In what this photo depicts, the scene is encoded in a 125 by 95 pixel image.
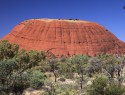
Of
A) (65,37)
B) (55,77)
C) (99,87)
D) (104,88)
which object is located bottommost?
(55,77)

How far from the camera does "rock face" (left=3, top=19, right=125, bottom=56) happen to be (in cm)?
11481

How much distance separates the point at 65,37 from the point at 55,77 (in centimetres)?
6800

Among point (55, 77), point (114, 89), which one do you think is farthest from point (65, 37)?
point (114, 89)

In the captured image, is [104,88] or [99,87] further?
[104,88]

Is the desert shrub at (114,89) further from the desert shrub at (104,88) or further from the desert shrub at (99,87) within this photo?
the desert shrub at (99,87)

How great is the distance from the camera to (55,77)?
173 ft

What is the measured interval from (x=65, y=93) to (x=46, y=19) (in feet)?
342

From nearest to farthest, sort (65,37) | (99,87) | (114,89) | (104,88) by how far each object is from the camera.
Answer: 1. (114,89)
2. (99,87)
3. (104,88)
4. (65,37)

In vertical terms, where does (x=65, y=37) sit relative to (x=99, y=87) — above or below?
above

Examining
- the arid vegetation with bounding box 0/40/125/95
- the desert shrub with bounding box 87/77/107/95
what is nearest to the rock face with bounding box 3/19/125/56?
the arid vegetation with bounding box 0/40/125/95

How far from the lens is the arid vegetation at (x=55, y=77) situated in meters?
29.9

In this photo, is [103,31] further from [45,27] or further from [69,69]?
[69,69]

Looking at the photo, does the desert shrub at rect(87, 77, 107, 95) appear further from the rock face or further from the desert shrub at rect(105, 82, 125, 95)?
the rock face

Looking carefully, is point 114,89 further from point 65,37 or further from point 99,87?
point 65,37
